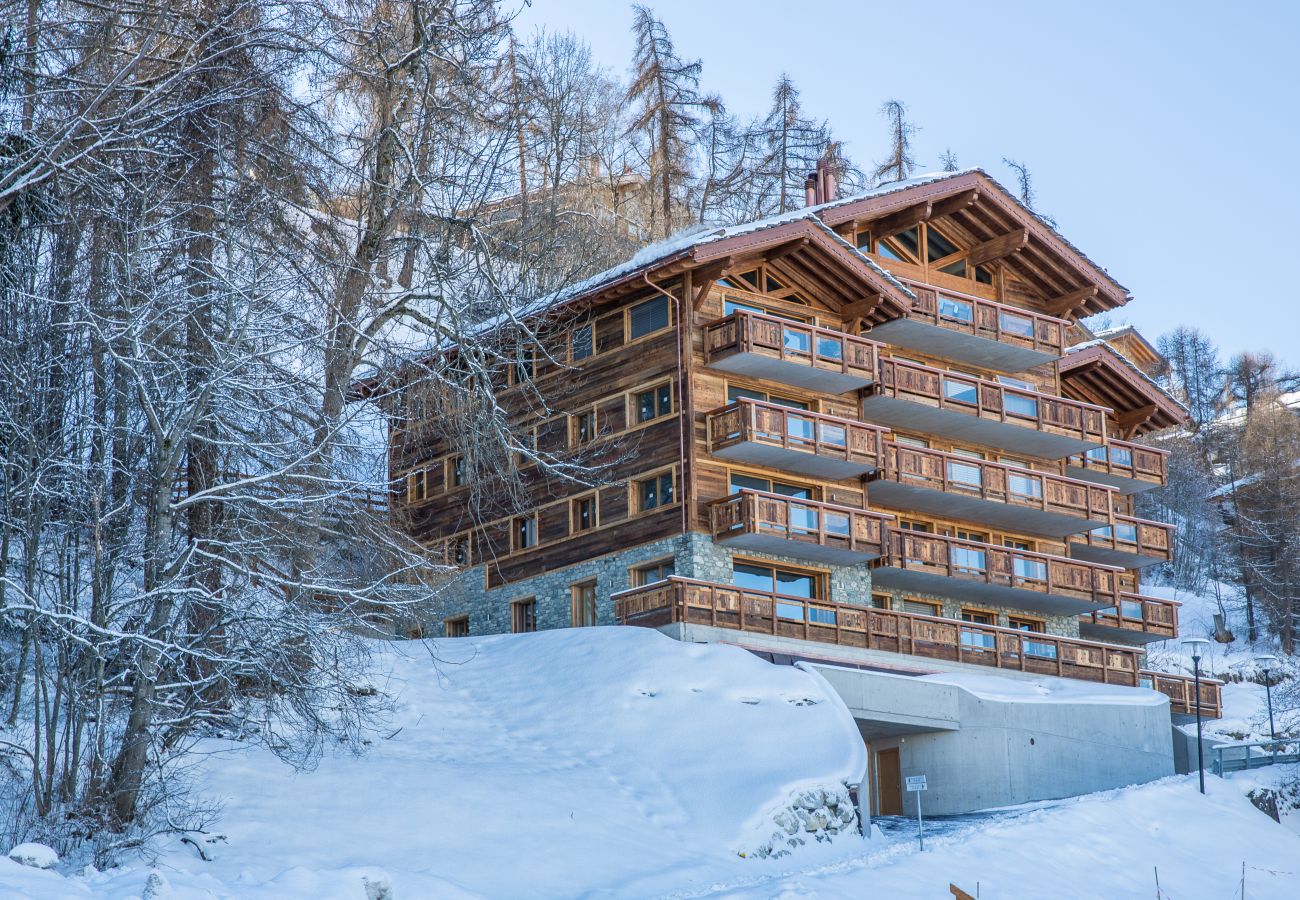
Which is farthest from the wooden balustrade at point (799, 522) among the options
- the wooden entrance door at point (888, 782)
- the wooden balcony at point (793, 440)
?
the wooden entrance door at point (888, 782)

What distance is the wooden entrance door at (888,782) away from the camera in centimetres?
2903

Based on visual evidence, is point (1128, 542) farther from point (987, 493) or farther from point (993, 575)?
point (993, 575)

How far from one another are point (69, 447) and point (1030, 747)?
776 inches

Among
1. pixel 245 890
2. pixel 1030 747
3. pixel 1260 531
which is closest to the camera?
pixel 245 890

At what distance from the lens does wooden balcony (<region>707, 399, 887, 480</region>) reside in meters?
29.1

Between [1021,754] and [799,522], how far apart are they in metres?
6.04

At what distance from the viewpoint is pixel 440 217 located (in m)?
21.7

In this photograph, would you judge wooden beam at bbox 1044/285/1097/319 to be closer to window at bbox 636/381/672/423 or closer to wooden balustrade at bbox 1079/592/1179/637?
wooden balustrade at bbox 1079/592/1179/637

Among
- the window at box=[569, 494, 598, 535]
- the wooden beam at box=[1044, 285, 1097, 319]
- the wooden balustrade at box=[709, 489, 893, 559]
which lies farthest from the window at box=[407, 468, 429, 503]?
the wooden beam at box=[1044, 285, 1097, 319]

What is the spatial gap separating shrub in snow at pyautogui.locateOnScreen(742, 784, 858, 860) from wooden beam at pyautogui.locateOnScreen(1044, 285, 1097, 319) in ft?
62.4

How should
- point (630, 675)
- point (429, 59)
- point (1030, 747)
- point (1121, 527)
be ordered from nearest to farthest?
point (429, 59), point (630, 675), point (1030, 747), point (1121, 527)

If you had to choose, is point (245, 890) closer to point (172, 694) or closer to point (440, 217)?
point (172, 694)

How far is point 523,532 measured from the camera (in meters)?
33.1

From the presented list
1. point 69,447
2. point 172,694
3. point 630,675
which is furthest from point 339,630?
point 630,675
